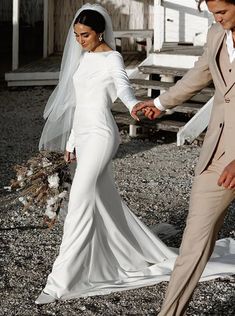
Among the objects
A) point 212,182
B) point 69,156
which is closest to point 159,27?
point 69,156

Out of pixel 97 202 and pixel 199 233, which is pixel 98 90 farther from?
pixel 199 233

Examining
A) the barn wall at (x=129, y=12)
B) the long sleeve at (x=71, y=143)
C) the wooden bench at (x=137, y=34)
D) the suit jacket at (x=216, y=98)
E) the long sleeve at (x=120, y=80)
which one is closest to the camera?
the suit jacket at (x=216, y=98)

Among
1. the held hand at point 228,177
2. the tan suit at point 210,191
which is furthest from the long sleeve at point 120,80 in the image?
the held hand at point 228,177

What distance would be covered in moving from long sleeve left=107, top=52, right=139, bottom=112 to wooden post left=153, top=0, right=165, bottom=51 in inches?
291

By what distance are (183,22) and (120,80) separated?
9.63 meters

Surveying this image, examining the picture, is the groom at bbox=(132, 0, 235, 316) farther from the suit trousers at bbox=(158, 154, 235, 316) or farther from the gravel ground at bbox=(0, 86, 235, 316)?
the gravel ground at bbox=(0, 86, 235, 316)

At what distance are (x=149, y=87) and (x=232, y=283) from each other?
262 inches

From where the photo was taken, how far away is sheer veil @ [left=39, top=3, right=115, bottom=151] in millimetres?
5992

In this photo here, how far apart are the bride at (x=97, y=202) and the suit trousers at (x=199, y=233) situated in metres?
1.33

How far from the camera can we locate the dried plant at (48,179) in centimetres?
651

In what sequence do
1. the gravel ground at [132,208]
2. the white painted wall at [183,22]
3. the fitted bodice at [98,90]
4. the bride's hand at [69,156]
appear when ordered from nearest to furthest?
1. the gravel ground at [132,208]
2. the fitted bodice at [98,90]
3. the bride's hand at [69,156]
4. the white painted wall at [183,22]

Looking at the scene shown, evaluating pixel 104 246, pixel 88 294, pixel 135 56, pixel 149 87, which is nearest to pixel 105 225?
pixel 104 246

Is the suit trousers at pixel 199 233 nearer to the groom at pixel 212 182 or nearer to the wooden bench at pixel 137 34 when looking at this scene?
the groom at pixel 212 182

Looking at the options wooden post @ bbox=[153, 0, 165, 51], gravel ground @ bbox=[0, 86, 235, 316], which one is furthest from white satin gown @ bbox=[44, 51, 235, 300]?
wooden post @ bbox=[153, 0, 165, 51]
